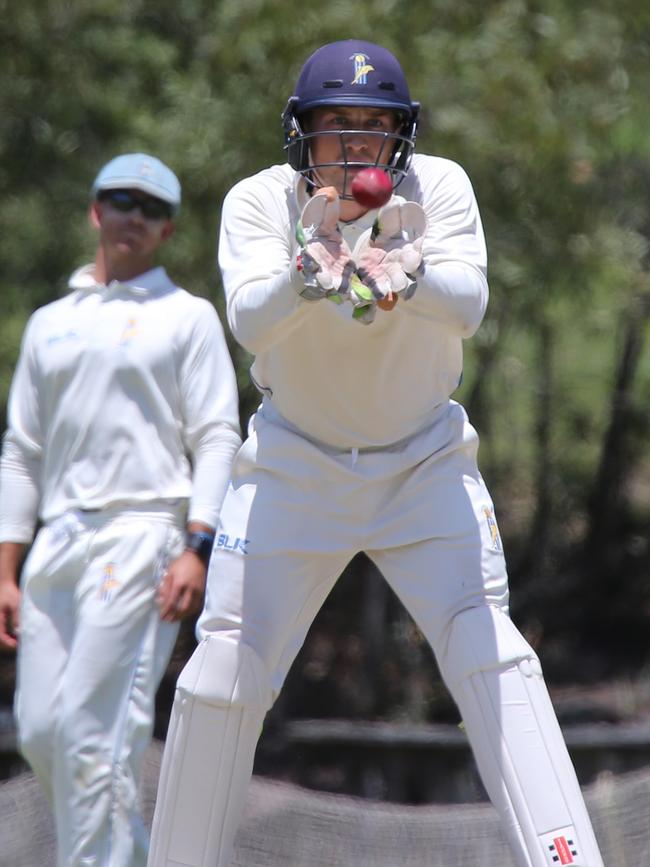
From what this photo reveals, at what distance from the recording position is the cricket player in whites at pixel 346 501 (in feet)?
9.02

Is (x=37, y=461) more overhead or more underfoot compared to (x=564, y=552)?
more overhead

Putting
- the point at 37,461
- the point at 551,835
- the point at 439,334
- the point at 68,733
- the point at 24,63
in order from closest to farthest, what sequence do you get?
1. the point at 551,835
2. the point at 439,334
3. the point at 68,733
4. the point at 37,461
5. the point at 24,63

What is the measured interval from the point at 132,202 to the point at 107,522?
2.90 ft

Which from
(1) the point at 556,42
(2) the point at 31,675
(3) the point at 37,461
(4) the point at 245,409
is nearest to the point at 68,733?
(2) the point at 31,675

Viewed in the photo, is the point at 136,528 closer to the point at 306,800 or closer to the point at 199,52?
the point at 306,800

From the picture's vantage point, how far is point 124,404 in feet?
11.8

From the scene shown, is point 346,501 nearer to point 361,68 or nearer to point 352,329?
point 352,329

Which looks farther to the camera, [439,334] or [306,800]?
[306,800]

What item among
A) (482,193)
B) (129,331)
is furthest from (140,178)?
(482,193)

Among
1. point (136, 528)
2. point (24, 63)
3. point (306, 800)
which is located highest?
point (24, 63)

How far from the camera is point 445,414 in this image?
2955 millimetres

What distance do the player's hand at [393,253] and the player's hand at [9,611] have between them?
1.62m

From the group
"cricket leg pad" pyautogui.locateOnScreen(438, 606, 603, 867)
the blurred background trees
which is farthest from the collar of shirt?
the blurred background trees

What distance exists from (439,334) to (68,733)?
4.41 ft
